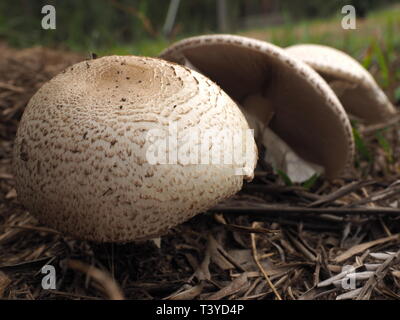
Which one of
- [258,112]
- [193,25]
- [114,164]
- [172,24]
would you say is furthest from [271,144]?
[172,24]

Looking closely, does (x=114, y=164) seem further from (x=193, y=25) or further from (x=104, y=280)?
(x=193, y=25)

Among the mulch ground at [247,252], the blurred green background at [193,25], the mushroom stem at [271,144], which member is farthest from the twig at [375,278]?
the blurred green background at [193,25]

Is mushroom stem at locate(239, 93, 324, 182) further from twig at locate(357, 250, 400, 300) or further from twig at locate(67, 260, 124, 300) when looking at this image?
twig at locate(67, 260, 124, 300)

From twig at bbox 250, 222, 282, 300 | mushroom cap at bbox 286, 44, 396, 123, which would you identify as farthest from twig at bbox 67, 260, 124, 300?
mushroom cap at bbox 286, 44, 396, 123

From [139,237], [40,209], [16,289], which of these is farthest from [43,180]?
[16,289]
